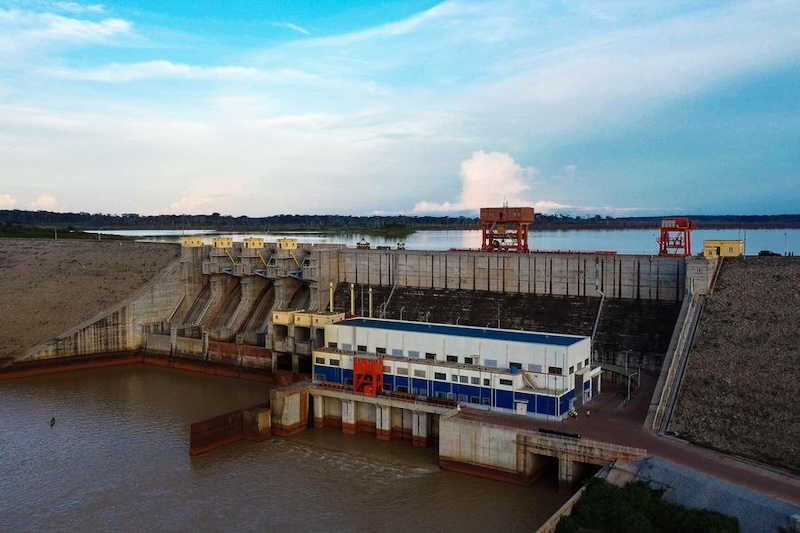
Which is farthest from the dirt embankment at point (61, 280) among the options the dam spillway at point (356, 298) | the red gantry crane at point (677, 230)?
the red gantry crane at point (677, 230)

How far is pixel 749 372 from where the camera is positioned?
29391mm

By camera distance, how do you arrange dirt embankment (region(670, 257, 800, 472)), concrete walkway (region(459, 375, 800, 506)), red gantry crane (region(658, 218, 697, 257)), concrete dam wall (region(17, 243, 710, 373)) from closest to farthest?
concrete walkway (region(459, 375, 800, 506))
dirt embankment (region(670, 257, 800, 472))
red gantry crane (region(658, 218, 697, 257))
concrete dam wall (region(17, 243, 710, 373))

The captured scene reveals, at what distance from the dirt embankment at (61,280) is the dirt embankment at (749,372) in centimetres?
4781

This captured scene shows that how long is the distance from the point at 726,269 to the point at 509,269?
49.9 ft

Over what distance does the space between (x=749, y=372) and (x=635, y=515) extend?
12.1 m

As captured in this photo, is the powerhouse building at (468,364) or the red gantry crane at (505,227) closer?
the powerhouse building at (468,364)

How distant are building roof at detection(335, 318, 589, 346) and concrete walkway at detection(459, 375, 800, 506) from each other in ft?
11.7

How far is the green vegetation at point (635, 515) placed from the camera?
796 inches

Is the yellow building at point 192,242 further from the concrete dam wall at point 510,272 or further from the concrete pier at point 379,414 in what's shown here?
the concrete pier at point 379,414

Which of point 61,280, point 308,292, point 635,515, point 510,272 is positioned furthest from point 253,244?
point 635,515

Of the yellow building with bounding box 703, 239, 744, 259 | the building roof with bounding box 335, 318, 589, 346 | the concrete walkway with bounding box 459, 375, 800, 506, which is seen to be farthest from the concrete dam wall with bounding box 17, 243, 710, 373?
the concrete walkway with bounding box 459, 375, 800, 506

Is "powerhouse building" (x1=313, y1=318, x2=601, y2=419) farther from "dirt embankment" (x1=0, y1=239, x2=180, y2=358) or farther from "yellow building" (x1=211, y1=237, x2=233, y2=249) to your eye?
"dirt embankment" (x1=0, y1=239, x2=180, y2=358)

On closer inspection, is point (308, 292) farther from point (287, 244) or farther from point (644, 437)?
point (644, 437)

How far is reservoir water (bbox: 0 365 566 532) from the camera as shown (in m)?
25.5
